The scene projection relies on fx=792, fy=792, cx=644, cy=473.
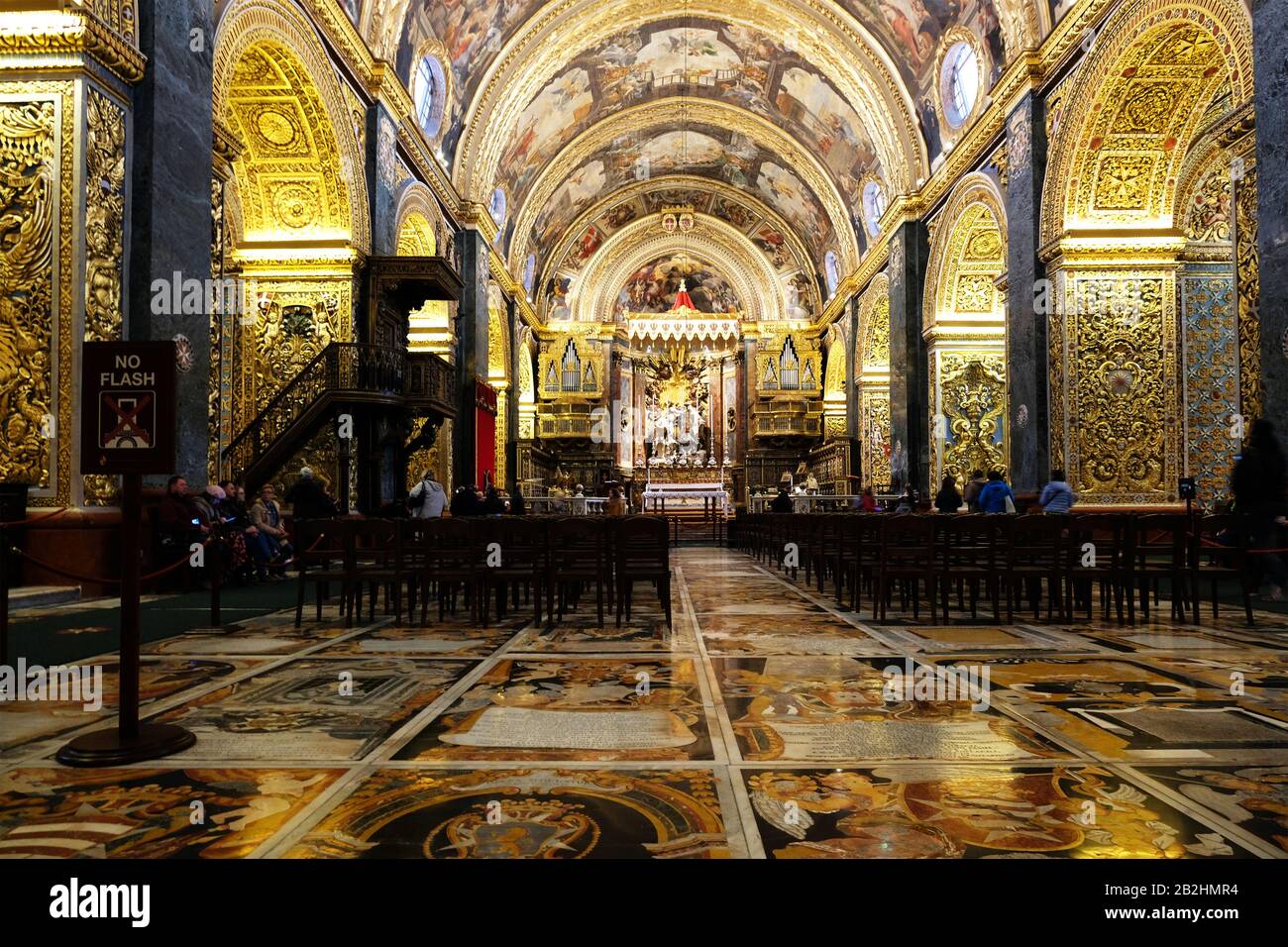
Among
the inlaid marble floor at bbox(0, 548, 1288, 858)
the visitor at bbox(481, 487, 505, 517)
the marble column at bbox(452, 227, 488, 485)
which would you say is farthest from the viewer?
the marble column at bbox(452, 227, 488, 485)

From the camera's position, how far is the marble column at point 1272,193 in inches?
288

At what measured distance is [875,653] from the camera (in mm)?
4934

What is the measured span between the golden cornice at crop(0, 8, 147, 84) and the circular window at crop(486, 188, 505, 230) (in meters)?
14.2

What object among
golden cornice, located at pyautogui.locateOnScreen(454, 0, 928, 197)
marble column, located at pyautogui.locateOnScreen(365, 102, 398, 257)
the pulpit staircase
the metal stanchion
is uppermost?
golden cornice, located at pyautogui.locateOnScreen(454, 0, 928, 197)

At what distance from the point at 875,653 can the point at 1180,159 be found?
34.5ft

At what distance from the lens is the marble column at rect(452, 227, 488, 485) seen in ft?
57.1

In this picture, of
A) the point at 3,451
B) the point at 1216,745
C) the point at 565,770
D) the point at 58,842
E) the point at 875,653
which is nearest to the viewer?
the point at 58,842

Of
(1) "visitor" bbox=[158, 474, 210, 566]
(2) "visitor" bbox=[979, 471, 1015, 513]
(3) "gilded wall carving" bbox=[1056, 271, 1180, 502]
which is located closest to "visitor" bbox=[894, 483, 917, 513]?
(3) "gilded wall carving" bbox=[1056, 271, 1180, 502]

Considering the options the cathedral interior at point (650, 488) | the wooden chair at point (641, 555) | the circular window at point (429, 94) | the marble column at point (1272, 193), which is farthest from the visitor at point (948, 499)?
the circular window at point (429, 94)

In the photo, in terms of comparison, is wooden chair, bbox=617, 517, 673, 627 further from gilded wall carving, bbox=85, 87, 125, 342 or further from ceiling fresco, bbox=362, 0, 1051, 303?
ceiling fresco, bbox=362, 0, 1051, 303

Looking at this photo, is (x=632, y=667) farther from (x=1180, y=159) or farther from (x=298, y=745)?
(x=1180, y=159)

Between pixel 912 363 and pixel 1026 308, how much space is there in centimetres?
557

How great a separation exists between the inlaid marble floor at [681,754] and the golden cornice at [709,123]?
67.0 ft
